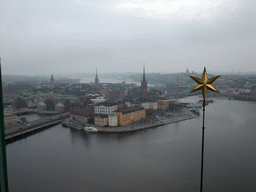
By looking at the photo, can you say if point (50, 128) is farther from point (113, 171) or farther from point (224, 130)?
point (224, 130)

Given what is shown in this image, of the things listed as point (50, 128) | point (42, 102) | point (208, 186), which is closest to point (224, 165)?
point (208, 186)

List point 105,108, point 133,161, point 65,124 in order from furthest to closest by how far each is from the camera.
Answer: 1. point 105,108
2. point 65,124
3. point 133,161

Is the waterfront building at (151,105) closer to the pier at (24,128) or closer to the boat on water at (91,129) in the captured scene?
the boat on water at (91,129)

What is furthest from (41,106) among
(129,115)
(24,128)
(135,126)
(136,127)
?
(136,127)

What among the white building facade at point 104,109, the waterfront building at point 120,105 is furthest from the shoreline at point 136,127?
the waterfront building at point 120,105

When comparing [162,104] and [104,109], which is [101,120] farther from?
[162,104]

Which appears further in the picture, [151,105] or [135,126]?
[151,105]

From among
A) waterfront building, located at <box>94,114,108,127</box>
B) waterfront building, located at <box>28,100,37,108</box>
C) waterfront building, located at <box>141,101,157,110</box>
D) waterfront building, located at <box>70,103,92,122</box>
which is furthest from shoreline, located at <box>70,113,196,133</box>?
waterfront building, located at <box>28,100,37,108</box>
